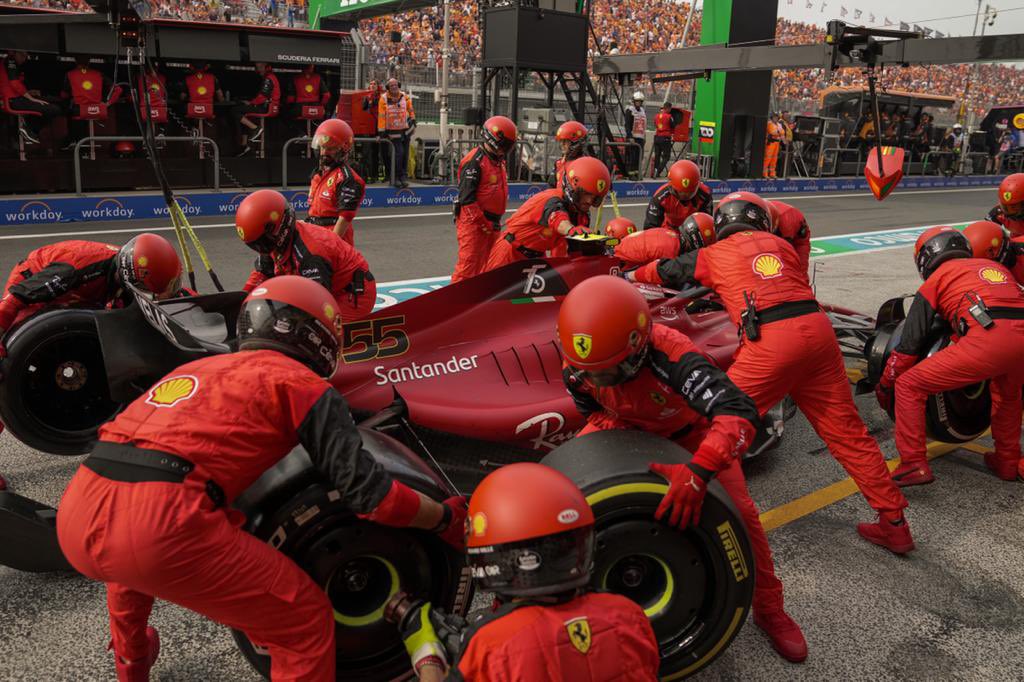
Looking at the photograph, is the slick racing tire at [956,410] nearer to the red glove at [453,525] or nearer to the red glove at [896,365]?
the red glove at [896,365]

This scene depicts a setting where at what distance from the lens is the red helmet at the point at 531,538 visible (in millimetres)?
2330

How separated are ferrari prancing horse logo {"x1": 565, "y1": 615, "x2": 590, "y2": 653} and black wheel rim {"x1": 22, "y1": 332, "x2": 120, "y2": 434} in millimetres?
3997

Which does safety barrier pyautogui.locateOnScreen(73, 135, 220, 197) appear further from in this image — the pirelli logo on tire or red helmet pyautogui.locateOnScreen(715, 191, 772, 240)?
the pirelli logo on tire

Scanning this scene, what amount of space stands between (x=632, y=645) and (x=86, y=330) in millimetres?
4129

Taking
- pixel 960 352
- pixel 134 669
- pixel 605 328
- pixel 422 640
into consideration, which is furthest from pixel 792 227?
pixel 134 669

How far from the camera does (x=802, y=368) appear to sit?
4324 millimetres

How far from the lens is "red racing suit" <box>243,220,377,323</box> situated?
5348 mm

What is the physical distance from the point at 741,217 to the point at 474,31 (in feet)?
104

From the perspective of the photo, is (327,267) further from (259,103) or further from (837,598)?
(259,103)

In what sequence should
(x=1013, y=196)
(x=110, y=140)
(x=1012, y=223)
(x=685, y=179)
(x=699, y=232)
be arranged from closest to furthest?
1. (x=699, y=232)
2. (x=1013, y=196)
3. (x=1012, y=223)
4. (x=685, y=179)
5. (x=110, y=140)

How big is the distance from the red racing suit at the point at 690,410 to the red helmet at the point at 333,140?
497 centimetres

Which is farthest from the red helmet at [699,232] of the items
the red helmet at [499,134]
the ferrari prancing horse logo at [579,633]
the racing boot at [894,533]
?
the ferrari prancing horse logo at [579,633]

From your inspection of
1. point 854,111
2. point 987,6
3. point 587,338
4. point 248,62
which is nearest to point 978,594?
point 587,338

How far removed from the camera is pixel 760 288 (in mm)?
4492
